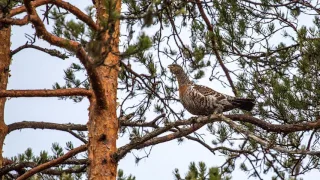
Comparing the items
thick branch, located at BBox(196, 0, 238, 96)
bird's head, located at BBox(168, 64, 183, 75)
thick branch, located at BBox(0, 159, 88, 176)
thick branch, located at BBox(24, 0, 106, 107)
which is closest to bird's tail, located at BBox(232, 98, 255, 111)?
thick branch, located at BBox(196, 0, 238, 96)

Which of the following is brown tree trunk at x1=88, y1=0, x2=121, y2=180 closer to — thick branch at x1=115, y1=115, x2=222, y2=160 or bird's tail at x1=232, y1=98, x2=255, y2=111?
thick branch at x1=115, y1=115, x2=222, y2=160

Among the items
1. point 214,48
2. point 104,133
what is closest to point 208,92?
point 214,48

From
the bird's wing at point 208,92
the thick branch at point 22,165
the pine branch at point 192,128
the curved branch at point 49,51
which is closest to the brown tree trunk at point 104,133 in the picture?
the pine branch at point 192,128

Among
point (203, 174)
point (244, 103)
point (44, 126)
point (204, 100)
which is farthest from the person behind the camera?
point (44, 126)

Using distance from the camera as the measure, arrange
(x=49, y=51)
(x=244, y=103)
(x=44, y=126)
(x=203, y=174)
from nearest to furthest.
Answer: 1. (x=203, y=174)
2. (x=244, y=103)
3. (x=44, y=126)
4. (x=49, y=51)

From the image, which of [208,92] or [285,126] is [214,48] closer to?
[208,92]

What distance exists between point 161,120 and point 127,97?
458mm

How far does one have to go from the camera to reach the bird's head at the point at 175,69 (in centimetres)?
699

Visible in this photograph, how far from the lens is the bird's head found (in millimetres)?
6986

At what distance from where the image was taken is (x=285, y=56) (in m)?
6.57

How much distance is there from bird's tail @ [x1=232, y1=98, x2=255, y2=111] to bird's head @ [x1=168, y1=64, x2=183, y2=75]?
0.87 m

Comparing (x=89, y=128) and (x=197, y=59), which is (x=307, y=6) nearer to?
(x=197, y=59)

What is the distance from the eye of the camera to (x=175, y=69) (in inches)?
277

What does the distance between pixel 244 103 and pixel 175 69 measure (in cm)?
106
